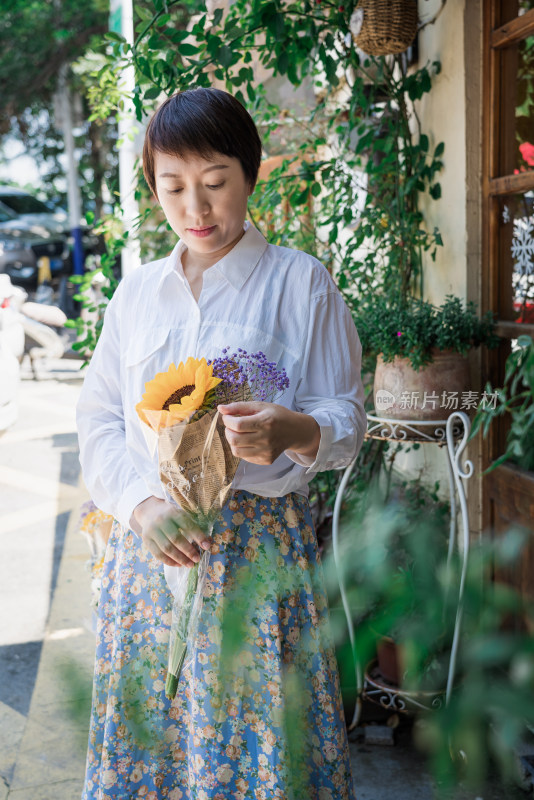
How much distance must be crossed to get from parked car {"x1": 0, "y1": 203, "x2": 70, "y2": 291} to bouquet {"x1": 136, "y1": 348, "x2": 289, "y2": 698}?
11.6 m

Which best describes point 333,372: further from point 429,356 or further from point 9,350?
point 9,350

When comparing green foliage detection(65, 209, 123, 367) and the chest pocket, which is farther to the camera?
green foliage detection(65, 209, 123, 367)

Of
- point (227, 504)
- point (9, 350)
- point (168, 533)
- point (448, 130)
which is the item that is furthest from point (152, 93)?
point (9, 350)

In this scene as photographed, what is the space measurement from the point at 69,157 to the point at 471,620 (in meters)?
15.8

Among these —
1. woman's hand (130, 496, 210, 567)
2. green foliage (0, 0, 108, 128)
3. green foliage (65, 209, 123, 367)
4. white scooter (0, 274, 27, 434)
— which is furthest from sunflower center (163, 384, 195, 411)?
green foliage (0, 0, 108, 128)

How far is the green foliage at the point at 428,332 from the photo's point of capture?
2137 mm

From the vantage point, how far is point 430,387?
2158mm

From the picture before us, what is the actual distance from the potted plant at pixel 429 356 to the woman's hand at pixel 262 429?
1.12m

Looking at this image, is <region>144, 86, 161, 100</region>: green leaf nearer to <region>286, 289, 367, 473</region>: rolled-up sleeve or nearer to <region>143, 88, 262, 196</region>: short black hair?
<region>143, 88, 262, 196</region>: short black hair

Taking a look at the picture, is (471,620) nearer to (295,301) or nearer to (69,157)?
(295,301)

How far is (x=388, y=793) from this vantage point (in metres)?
2.12

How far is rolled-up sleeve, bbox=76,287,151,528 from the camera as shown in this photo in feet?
4.06

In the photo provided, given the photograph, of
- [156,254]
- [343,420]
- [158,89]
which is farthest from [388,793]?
[156,254]

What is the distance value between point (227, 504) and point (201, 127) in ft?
1.97
